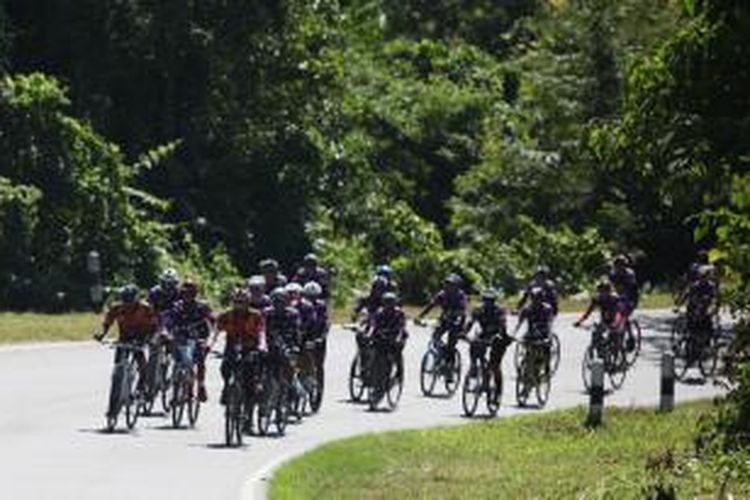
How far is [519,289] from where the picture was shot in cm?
5378

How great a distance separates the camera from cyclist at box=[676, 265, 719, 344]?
35250mm

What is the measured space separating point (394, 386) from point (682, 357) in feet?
27.1

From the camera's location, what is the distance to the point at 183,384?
26.5m

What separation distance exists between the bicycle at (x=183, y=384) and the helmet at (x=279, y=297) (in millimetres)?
1230

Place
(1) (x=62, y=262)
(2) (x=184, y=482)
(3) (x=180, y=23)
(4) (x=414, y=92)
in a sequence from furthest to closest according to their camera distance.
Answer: (4) (x=414, y=92), (3) (x=180, y=23), (1) (x=62, y=262), (2) (x=184, y=482)

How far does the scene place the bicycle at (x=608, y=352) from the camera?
3422 centimetres

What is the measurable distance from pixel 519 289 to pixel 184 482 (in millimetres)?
33276

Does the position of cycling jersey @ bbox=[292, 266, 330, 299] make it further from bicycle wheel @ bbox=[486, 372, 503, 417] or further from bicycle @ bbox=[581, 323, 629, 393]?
bicycle @ bbox=[581, 323, 629, 393]

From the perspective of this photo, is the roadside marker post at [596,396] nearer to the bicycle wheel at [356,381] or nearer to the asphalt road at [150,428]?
the asphalt road at [150,428]

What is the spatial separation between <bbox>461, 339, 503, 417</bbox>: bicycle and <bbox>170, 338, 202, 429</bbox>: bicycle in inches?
194

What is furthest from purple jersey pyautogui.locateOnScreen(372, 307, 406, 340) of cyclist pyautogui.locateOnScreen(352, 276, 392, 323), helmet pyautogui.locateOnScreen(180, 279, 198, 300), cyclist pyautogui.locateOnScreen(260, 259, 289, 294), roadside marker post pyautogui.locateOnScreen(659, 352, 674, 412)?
roadside marker post pyautogui.locateOnScreen(659, 352, 674, 412)

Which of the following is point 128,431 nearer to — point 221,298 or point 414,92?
point 221,298

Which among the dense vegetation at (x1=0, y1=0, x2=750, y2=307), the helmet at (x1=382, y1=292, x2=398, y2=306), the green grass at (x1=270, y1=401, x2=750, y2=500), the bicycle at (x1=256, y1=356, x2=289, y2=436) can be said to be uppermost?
the dense vegetation at (x1=0, y1=0, x2=750, y2=307)

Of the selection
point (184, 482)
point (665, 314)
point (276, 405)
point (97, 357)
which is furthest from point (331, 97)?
point (184, 482)
